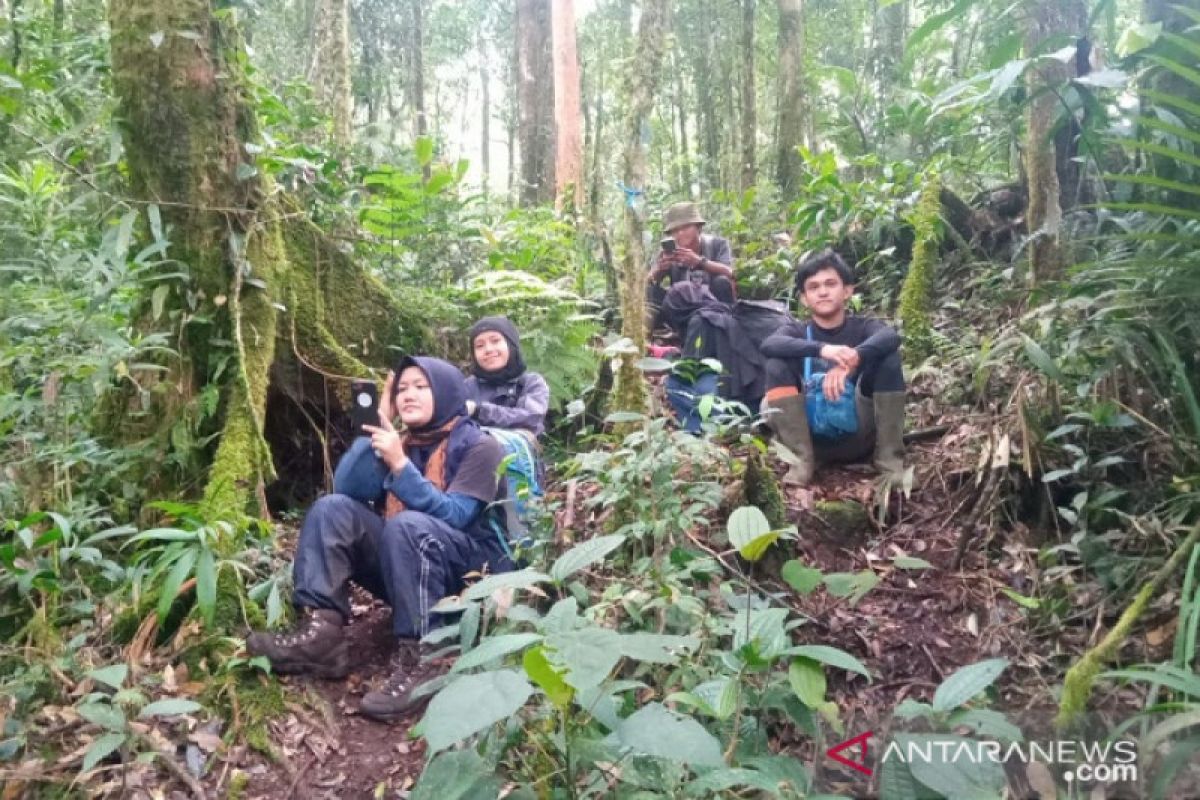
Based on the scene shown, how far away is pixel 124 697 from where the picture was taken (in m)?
2.49

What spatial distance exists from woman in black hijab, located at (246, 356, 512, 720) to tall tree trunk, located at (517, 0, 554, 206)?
8.41 meters

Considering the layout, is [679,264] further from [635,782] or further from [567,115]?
[567,115]

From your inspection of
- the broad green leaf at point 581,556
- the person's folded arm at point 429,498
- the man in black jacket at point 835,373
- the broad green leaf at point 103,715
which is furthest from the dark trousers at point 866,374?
the broad green leaf at point 103,715

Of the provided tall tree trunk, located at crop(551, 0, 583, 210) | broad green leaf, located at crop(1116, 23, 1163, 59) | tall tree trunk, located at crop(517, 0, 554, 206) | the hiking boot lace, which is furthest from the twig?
tall tree trunk, located at crop(551, 0, 583, 210)

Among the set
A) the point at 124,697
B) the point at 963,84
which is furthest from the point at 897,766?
the point at 963,84

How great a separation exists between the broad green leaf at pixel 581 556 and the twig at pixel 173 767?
58.3 inches

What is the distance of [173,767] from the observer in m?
2.55

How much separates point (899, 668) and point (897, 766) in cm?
148

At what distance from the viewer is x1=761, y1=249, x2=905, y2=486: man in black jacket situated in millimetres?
4363

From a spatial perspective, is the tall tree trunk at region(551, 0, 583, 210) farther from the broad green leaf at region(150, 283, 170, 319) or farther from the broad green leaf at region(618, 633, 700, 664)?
the broad green leaf at region(618, 633, 700, 664)

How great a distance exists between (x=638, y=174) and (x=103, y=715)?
351 centimetres

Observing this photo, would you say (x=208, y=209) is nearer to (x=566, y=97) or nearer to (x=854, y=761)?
(x=854, y=761)

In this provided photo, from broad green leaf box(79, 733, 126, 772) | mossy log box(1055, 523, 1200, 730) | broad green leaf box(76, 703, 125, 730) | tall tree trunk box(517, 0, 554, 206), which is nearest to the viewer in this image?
mossy log box(1055, 523, 1200, 730)

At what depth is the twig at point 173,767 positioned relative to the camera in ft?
8.29
